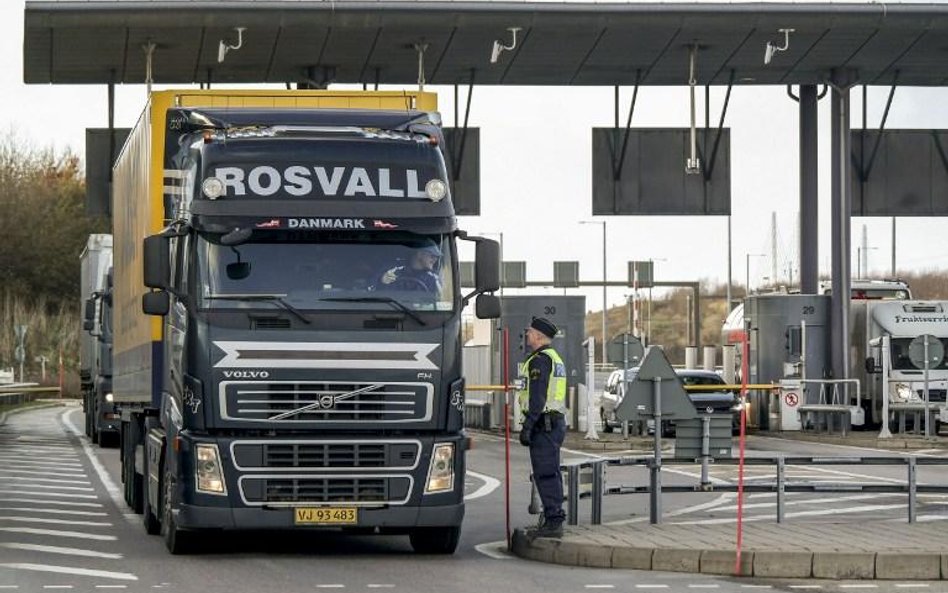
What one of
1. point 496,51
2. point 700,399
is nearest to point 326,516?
point 496,51

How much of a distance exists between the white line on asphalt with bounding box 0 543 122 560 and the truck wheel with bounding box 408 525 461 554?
231 centimetres

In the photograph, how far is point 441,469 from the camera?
16969 millimetres

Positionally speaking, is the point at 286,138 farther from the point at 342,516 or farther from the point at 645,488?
the point at 645,488

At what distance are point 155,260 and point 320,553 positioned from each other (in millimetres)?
2849

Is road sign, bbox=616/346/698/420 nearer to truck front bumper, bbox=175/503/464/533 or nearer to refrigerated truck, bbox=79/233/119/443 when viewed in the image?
truck front bumper, bbox=175/503/464/533

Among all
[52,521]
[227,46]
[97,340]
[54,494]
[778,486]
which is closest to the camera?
[778,486]

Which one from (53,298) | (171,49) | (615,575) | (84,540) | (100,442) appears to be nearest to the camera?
(615,575)

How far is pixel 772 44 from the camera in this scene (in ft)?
124

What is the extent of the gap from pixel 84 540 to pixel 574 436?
24.4 meters

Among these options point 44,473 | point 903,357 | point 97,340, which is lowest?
point 44,473

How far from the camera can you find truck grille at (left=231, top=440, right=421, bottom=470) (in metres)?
16.6

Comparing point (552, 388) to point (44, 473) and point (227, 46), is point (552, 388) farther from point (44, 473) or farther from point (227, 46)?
point (227, 46)

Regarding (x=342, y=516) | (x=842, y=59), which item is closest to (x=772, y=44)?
(x=842, y=59)

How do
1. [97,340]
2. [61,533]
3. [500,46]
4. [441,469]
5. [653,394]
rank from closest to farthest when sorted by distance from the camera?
[441,469] → [653,394] → [61,533] → [500,46] → [97,340]
